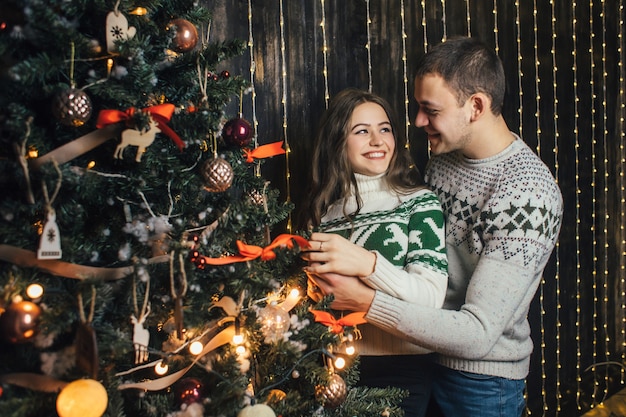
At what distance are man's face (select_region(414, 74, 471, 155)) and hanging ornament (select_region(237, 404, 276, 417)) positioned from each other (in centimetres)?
108

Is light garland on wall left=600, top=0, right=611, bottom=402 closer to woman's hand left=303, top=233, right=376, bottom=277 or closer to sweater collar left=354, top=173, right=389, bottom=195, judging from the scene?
sweater collar left=354, top=173, right=389, bottom=195

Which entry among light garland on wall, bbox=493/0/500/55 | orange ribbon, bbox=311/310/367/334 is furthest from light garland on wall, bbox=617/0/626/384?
orange ribbon, bbox=311/310/367/334

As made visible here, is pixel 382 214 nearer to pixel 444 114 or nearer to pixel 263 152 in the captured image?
pixel 444 114

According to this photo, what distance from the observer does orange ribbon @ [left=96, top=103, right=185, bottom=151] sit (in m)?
1.21

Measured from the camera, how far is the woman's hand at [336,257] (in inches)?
64.6

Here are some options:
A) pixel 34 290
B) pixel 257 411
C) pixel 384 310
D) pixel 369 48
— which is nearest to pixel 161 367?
pixel 257 411

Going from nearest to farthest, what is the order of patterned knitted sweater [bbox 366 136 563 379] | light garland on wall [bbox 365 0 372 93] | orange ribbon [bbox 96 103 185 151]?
orange ribbon [bbox 96 103 185 151], patterned knitted sweater [bbox 366 136 563 379], light garland on wall [bbox 365 0 372 93]

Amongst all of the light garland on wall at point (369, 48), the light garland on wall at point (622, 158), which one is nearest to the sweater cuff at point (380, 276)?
the light garland on wall at point (369, 48)

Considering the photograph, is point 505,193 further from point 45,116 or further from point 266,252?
point 45,116

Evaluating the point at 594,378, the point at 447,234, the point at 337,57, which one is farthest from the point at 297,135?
the point at 594,378

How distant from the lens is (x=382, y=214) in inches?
76.7

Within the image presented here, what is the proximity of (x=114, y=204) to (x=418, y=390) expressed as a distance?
3.90 feet

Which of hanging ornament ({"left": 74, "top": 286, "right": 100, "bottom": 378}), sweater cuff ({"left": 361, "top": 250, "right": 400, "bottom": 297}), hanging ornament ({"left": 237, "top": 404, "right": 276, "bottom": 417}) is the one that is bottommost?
hanging ornament ({"left": 237, "top": 404, "right": 276, "bottom": 417})

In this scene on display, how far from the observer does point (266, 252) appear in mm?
1417
